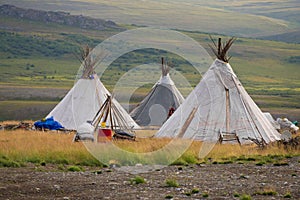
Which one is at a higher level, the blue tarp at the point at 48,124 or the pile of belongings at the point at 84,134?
the blue tarp at the point at 48,124

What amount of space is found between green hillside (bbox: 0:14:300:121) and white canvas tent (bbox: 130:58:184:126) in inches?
801

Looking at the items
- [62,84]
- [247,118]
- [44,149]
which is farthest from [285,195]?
[62,84]

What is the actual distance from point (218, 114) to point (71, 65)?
324ft

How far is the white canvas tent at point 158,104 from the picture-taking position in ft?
141

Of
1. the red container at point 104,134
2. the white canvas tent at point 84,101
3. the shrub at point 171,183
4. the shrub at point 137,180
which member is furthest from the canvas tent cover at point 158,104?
the shrub at point 171,183

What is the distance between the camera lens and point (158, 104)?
1708 inches

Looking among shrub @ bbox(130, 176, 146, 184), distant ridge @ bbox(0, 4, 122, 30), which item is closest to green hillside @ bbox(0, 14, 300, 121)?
distant ridge @ bbox(0, 4, 122, 30)

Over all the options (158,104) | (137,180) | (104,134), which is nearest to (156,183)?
(137,180)

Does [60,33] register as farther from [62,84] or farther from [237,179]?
[237,179]

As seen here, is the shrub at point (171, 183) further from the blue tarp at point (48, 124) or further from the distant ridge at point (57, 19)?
the distant ridge at point (57, 19)

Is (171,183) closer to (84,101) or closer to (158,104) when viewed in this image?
(84,101)

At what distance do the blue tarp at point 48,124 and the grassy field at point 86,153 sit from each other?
6920 millimetres

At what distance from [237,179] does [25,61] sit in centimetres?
11215

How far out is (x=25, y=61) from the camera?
127250mm
